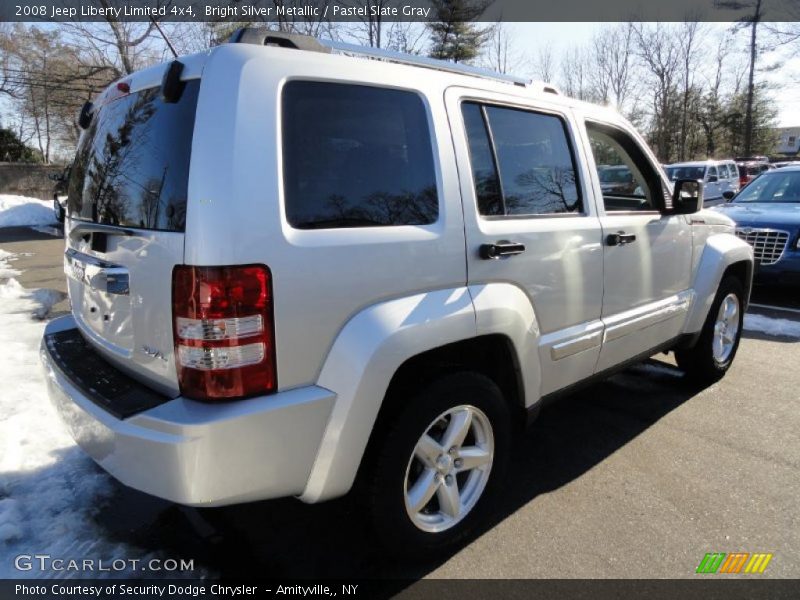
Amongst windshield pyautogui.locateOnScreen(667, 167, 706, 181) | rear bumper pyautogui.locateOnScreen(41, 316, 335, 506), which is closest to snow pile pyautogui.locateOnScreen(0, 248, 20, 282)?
rear bumper pyautogui.locateOnScreen(41, 316, 335, 506)

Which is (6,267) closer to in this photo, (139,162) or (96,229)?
(96,229)

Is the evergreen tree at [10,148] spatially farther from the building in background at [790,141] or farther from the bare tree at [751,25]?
the building in background at [790,141]

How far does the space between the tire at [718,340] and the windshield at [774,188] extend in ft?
17.3

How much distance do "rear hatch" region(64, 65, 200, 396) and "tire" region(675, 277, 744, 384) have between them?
3812 millimetres

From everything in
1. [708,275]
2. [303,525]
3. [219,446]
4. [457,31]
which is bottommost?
[303,525]

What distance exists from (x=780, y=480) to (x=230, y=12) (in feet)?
56.3

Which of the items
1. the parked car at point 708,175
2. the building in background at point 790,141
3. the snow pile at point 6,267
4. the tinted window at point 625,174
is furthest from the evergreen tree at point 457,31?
the building in background at point 790,141

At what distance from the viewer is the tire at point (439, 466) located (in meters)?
2.17

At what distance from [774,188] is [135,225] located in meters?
9.90

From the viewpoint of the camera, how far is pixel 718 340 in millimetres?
4438

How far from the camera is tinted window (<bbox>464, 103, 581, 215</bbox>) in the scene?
2.58m

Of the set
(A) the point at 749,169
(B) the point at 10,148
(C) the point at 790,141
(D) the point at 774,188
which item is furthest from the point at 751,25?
(C) the point at 790,141

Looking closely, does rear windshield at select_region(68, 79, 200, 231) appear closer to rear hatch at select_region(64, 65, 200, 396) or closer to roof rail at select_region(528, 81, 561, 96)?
rear hatch at select_region(64, 65, 200, 396)

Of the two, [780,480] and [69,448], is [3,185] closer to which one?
[69,448]
